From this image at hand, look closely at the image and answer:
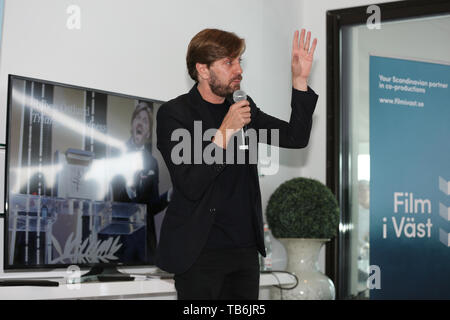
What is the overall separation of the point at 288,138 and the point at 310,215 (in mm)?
1674

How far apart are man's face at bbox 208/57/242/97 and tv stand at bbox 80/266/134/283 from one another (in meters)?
1.03

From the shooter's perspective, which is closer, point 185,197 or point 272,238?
point 185,197

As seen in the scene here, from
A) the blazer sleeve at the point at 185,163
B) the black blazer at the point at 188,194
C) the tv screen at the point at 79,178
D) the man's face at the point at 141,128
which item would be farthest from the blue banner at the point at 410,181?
the blazer sleeve at the point at 185,163

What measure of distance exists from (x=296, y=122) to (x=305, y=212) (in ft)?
5.67

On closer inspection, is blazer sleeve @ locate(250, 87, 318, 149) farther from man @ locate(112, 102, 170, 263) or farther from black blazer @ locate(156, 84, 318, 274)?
man @ locate(112, 102, 170, 263)

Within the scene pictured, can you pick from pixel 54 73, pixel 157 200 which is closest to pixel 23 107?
pixel 54 73

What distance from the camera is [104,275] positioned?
8.77 ft

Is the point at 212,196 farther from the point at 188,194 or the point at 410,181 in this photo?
the point at 410,181

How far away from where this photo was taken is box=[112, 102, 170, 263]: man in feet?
9.17

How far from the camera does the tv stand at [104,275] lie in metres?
2.58

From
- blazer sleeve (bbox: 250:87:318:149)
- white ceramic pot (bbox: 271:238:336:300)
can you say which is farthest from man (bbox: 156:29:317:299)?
white ceramic pot (bbox: 271:238:336:300)

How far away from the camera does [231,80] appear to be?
79.3 inches

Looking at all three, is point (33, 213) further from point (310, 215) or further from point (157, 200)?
point (310, 215)

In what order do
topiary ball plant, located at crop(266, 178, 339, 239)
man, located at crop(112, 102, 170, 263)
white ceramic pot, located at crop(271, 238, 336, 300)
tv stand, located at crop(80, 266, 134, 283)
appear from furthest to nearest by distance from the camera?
topiary ball plant, located at crop(266, 178, 339, 239)
white ceramic pot, located at crop(271, 238, 336, 300)
man, located at crop(112, 102, 170, 263)
tv stand, located at crop(80, 266, 134, 283)
